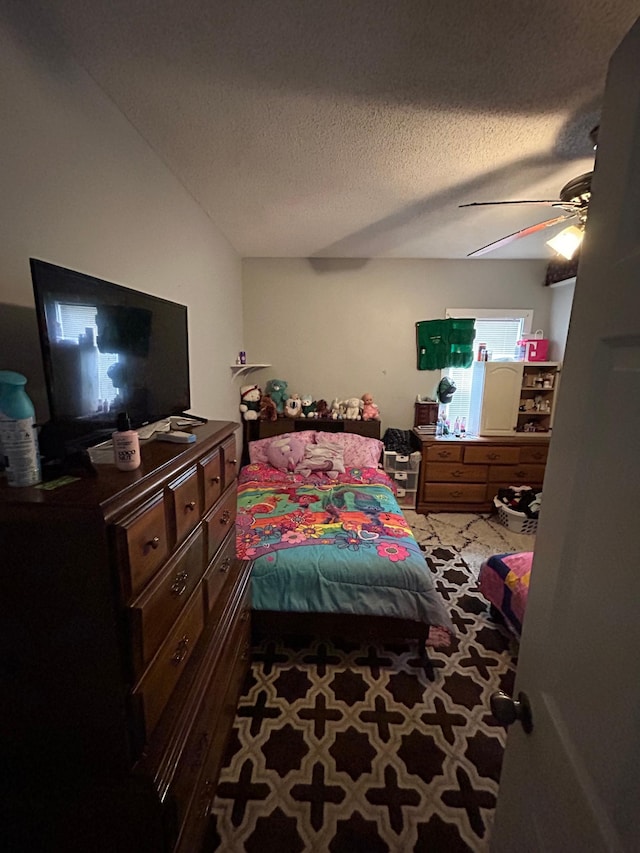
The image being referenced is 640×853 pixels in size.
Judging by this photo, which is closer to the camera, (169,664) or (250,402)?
(169,664)

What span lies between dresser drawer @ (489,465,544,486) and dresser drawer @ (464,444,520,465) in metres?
0.06

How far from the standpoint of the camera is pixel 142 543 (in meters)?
0.82

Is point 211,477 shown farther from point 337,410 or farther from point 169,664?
point 337,410

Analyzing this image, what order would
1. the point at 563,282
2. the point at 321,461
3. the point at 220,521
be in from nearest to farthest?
the point at 220,521, the point at 321,461, the point at 563,282

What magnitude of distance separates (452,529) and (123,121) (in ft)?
11.7

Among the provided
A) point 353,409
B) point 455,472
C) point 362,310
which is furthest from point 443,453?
point 362,310

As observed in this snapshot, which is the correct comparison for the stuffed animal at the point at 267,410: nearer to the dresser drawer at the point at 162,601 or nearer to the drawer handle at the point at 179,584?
the dresser drawer at the point at 162,601

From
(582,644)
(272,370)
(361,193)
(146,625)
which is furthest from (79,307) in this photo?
(272,370)

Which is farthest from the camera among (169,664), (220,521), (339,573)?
(339,573)

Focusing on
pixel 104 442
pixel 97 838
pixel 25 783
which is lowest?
pixel 97 838

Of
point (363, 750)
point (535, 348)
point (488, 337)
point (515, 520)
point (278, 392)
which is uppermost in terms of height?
point (488, 337)

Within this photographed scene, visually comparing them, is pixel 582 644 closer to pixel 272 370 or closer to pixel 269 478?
pixel 269 478

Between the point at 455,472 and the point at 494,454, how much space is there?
423 millimetres

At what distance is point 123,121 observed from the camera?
60.4 inches
